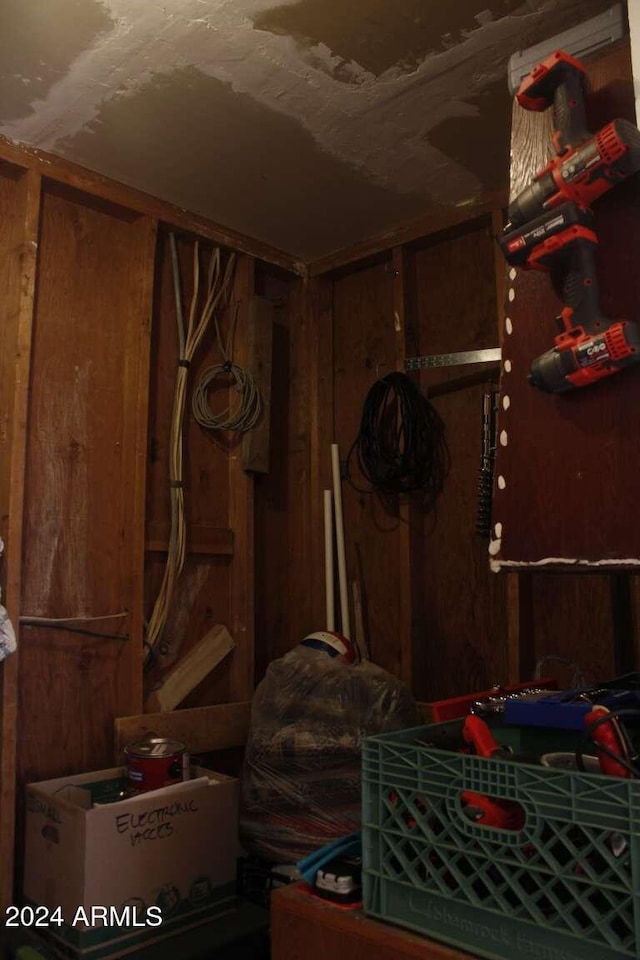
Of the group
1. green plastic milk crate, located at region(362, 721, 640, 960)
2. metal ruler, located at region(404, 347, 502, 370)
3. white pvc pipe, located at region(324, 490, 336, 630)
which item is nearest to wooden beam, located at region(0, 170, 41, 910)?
white pvc pipe, located at region(324, 490, 336, 630)

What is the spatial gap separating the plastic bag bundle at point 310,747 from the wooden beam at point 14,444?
0.63 meters

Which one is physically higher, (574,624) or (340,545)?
(340,545)

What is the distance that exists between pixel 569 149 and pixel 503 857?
3.15 ft

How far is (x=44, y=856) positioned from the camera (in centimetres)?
182

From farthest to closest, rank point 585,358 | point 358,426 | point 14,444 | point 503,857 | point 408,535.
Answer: point 358,426 → point 408,535 → point 14,444 → point 585,358 → point 503,857

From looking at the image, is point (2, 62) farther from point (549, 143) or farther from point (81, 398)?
point (549, 143)

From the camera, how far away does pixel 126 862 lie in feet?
5.63

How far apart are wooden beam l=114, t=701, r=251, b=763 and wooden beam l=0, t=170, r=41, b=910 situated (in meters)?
0.32

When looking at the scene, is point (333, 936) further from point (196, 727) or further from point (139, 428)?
point (139, 428)

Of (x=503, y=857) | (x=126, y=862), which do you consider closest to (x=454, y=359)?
(x=126, y=862)

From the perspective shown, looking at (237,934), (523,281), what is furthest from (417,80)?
(237,934)

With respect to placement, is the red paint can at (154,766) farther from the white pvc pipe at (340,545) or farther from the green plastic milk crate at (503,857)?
the green plastic milk crate at (503,857)

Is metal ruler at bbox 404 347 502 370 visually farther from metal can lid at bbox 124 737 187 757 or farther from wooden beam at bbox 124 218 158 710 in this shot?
metal can lid at bbox 124 737 187 757

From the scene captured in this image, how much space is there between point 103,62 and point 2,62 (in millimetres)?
255
